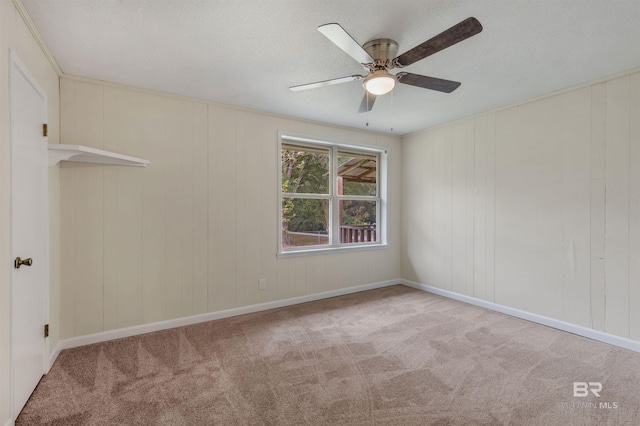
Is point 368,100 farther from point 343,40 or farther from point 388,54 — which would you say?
point 343,40

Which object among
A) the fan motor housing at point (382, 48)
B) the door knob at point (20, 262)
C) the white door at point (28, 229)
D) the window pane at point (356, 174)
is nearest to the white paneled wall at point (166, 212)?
the white door at point (28, 229)

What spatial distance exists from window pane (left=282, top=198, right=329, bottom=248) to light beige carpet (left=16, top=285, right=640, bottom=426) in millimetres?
1166

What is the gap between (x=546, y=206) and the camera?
3221 millimetres

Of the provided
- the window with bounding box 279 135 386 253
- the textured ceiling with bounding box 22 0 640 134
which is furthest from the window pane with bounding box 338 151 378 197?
the textured ceiling with bounding box 22 0 640 134

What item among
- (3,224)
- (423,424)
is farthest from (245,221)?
(423,424)

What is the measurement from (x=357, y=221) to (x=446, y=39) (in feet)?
10.7

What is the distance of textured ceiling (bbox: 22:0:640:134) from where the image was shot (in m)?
1.82

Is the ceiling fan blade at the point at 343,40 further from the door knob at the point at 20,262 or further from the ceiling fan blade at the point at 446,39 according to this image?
the door knob at the point at 20,262

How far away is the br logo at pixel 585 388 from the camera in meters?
2.03

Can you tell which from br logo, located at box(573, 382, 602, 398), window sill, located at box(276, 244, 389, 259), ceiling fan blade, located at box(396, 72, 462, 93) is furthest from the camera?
window sill, located at box(276, 244, 389, 259)

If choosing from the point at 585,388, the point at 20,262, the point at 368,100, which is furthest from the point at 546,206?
the point at 20,262

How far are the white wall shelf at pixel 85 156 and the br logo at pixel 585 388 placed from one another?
12.8 ft

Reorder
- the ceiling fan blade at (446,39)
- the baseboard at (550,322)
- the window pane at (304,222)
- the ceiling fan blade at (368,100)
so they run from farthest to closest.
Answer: the window pane at (304,222)
the baseboard at (550,322)
the ceiling fan blade at (368,100)
the ceiling fan blade at (446,39)

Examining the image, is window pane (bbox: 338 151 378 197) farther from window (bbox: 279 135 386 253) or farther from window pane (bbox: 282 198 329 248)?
window pane (bbox: 282 198 329 248)
